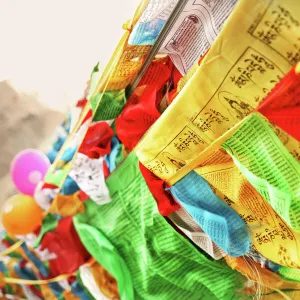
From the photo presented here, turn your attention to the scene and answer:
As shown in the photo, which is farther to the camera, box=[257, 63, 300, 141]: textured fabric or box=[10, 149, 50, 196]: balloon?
box=[10, 149, 50, 196]: balloon

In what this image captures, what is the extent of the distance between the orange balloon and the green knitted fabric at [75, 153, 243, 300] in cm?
14

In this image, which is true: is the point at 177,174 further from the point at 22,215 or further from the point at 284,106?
the point at 22,215

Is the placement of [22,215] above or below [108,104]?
below

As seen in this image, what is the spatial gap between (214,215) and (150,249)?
0.64 ft

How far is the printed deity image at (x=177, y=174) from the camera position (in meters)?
0.35

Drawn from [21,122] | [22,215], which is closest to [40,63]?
[21,122]

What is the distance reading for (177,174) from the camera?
1.57ft

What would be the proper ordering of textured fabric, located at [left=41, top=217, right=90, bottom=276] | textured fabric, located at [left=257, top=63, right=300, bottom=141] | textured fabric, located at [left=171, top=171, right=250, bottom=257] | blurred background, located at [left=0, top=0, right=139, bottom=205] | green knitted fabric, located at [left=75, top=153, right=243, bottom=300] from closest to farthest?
1. textured fabric, located at [left=257, top=63, right=300, bottom=141]
2. textured fabric, located at [left=171, top=171, right=250, bottom=257]
3. green knitted fabric, located at [left=75, top=153, right=243, bottom=300]
4. textured fabric, located at [left=41, top=217, right=90, bottom=276]
5. blurred background, located at [left=0, top=0, right=139, bottom=205]

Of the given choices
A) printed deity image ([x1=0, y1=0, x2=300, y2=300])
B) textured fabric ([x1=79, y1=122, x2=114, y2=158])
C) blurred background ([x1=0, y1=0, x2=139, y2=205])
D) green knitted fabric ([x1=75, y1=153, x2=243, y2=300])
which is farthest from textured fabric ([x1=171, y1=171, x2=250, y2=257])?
blurred background ([x1=0, y1=0, x2=139, y2=205])

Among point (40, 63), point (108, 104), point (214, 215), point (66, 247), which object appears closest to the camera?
point (214, 215)

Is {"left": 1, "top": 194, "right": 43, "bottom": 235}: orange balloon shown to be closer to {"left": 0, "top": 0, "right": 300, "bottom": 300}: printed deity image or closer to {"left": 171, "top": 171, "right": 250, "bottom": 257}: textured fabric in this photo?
{"left": 0, "top": 0, "right": 300, "bottom": 300}: printed deity image

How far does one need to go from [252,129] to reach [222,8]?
0.46 ft

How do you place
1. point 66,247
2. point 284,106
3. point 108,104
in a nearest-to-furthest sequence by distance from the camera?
1. point 284,106
2. point 108,104
3. point 66,247

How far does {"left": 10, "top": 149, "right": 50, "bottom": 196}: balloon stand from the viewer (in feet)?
2.82
